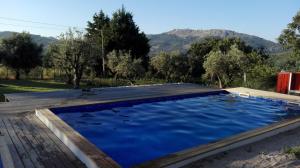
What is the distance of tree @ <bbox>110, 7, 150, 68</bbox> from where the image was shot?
31.8m

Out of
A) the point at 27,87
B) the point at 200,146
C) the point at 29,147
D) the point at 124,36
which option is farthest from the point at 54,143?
the point at 124,36

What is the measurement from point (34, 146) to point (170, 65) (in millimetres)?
19740

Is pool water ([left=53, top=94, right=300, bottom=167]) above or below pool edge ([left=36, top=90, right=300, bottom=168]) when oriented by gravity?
below

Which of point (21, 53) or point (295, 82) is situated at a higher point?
point (21, 53)

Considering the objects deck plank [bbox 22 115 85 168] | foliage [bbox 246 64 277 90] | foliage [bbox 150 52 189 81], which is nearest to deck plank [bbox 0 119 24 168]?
deck plank [bbox 22 115 85 168]

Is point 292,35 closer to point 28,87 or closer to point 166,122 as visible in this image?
point 166,122

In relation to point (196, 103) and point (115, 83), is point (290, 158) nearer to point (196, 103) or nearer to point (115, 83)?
point (196, 103)

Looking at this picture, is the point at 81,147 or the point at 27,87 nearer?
the point at 81,147

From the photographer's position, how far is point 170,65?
2559cm

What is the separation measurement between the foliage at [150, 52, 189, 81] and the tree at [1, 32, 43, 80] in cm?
1048

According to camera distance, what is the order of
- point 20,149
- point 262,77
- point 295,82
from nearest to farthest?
1. point 20,149
2. point 295,82
3. point 262,77

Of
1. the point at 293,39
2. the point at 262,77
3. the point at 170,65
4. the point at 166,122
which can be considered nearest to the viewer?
the point at 166,122

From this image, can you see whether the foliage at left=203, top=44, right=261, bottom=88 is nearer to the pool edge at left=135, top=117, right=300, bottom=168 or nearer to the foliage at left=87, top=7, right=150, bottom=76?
the pool edge at left=135, top=117, right=300, bottom=168

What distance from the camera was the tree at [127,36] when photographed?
31766mm
